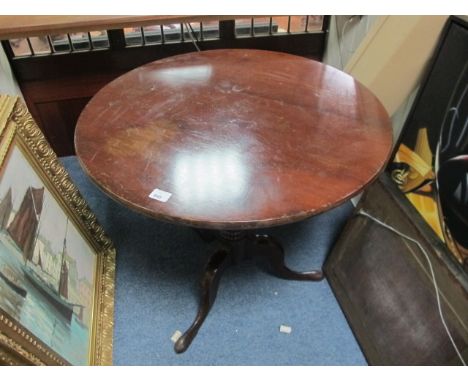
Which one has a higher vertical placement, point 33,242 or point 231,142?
point 231,142

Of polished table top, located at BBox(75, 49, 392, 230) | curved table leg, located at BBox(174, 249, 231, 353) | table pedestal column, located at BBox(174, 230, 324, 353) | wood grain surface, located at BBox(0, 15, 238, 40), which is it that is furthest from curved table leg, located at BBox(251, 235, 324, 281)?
wood grain surface, located at BBox(0, 15, 238, 40)

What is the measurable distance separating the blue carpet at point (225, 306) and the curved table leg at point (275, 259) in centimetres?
3

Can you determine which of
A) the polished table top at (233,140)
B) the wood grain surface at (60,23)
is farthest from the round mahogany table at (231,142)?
the wood grain surface at (60,23)

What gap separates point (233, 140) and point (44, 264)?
0.61m

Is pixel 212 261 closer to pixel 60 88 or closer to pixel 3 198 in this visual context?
pixel 3 198

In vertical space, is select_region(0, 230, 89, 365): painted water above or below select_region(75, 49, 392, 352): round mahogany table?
below

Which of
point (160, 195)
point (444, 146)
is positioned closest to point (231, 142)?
point (160, 195)

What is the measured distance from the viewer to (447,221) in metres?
0.89

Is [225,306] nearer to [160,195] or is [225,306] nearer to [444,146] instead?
[160,195]

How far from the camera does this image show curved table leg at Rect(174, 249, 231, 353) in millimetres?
1097

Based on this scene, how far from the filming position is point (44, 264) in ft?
2.94

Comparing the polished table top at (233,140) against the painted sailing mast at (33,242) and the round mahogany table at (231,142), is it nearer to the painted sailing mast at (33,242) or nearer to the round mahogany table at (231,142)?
the round mahogany table at (231,142)

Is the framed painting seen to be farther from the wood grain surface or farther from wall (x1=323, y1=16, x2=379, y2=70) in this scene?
wall (x1=323, y1=16, x2=379, y2=70)

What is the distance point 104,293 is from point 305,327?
729mm
